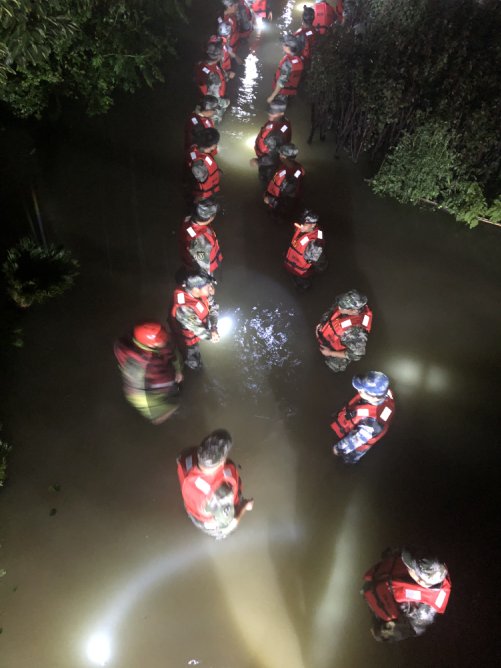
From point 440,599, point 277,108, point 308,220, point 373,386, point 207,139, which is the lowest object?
point 440,599

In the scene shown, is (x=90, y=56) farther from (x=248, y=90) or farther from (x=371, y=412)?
(x=371, y=412)

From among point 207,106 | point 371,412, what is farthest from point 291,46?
point 371,412

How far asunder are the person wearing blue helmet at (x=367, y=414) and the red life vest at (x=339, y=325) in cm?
89

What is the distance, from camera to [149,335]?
4.29m

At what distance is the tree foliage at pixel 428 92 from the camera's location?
771 centimetres

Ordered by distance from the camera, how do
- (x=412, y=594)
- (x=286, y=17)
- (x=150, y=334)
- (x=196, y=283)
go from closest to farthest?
(x=412, y=594) < (x=150, y=334) < (x=196, y=283) < (x=286, y=17)

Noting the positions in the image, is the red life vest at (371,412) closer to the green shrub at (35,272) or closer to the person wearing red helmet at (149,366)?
the person wearing red helmet at (149,366)

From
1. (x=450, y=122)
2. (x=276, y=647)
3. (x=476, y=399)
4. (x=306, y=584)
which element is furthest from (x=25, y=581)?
(x=450, y=122)

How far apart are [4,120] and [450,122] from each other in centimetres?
813

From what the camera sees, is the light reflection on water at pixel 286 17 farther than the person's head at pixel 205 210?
Yes

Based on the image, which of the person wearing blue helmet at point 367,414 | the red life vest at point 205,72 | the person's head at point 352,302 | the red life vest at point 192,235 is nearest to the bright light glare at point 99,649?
the person wearing blue helmet at point 367,414

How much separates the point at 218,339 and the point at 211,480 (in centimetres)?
205

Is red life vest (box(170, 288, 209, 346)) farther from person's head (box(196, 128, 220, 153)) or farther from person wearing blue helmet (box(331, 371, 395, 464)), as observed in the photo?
person's head (box(196, 128, 220, 153))

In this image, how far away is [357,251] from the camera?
304 inches
